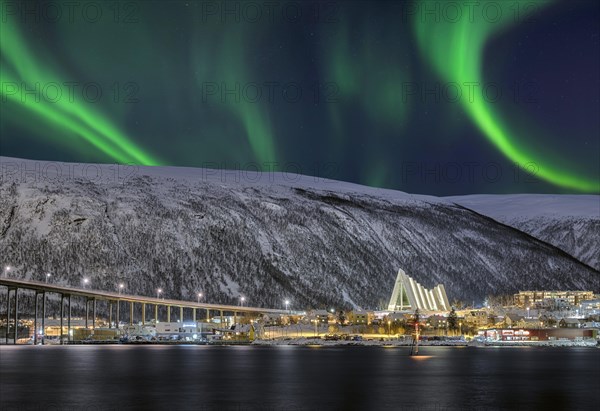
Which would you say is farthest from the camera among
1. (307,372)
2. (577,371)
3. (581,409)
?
(577,371)

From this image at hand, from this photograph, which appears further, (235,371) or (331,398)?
(235,371)

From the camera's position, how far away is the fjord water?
72250 mm

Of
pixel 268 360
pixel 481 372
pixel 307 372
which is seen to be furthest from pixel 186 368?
pixel 481 372

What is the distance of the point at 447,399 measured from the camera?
77062 millimetres

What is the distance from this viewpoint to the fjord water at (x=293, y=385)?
237ft

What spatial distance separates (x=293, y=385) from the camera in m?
88.1

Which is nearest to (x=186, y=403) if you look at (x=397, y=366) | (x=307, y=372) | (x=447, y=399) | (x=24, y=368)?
(x=447, y=399)

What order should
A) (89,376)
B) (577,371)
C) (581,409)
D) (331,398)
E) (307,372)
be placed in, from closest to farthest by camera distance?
1. (581,409)
2. (331,398)
3. (89,376)
4. (307,372)
5. (577,371)

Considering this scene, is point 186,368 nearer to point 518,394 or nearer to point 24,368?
point 24,368

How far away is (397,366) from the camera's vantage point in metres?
119

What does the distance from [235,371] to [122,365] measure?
1641cm

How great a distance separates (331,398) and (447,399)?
8943 millimetres

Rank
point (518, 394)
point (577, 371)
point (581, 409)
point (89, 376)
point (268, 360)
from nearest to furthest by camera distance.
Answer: point (581, 409)
point (518, 394)
point (89, 376)
point (577, 371)
point (268, 360)

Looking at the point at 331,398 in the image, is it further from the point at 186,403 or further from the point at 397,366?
the point at 397,366
